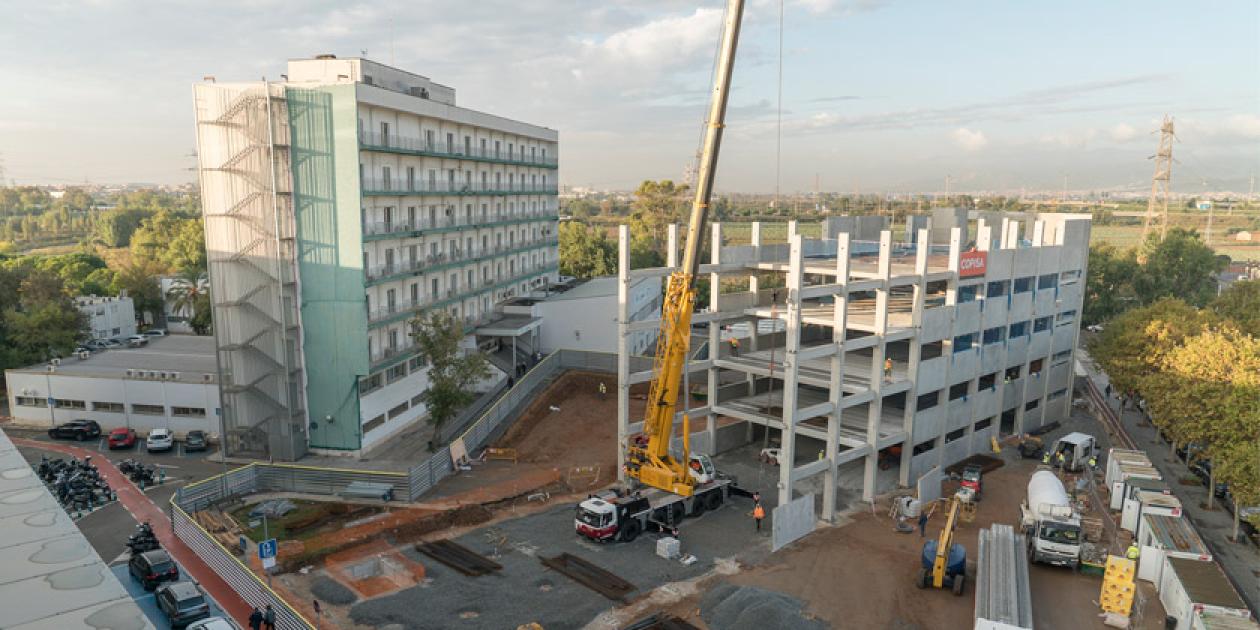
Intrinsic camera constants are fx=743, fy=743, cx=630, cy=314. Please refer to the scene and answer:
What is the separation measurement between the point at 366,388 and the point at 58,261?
7474 centimetres

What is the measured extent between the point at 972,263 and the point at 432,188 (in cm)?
3247

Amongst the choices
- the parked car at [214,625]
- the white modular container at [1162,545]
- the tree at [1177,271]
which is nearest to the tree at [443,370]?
the parked car at [214,625]

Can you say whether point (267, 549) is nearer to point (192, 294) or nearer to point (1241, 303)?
point (192, 294)

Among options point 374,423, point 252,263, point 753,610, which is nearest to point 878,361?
point 753,610

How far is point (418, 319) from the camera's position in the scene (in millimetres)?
42750

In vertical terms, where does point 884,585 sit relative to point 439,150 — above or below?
below

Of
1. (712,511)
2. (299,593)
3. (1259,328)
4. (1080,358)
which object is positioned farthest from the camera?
(1080,358)

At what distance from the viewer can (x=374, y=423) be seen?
42.4 metres

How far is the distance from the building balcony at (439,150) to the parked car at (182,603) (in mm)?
22859

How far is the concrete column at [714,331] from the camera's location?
3781 centimetres

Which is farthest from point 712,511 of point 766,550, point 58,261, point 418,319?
point 58,261

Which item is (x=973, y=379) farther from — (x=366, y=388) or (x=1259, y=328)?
(x=366, y=388)

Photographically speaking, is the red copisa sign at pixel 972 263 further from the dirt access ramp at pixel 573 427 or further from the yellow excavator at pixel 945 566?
the dirt access ramp at pixel 573 427

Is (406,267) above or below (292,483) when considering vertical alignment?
above
